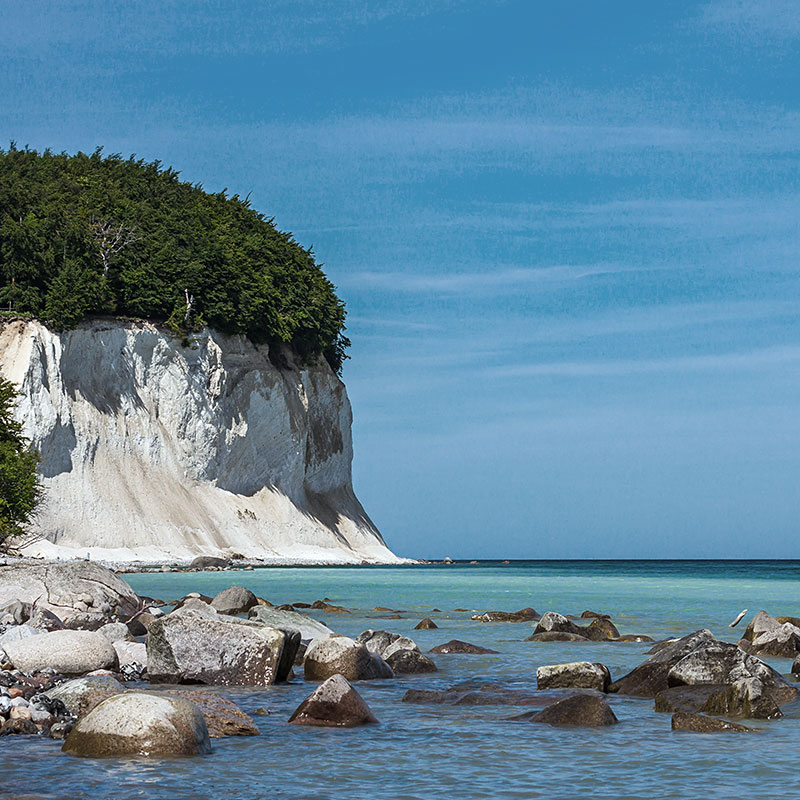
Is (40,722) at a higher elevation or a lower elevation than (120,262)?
lower

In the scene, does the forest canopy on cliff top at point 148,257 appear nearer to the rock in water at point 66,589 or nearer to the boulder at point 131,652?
the rock in water at point 66,589

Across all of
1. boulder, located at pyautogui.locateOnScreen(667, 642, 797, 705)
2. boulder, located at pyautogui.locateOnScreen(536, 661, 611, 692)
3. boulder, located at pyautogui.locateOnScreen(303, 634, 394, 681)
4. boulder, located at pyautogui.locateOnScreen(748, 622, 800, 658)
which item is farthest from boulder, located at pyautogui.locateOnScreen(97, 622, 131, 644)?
boulder, located at pyautogui.locateOnScreen(748, 622, 800, 658)

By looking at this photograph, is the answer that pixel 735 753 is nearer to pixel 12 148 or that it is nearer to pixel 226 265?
pixel 226 265

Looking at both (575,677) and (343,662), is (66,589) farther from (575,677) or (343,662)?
(575,677)

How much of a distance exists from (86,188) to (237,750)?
287 feet

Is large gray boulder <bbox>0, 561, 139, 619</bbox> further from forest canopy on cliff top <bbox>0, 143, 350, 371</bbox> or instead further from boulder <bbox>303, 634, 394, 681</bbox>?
forest canopy on cliff top <bbox>0, 143, 350, 371</bbox>

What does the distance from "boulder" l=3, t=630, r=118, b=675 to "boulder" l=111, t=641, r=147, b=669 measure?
0.37m

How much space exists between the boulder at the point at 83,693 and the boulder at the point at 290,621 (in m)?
6.57

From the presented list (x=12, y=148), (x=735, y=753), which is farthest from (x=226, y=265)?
(x=735, y=753)

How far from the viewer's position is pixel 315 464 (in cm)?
10012

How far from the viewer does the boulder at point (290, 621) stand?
20406 millimetres

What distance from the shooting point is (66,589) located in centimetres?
2381

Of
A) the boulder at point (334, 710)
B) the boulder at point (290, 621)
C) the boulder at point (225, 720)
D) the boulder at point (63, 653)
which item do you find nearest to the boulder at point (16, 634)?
the boulder at point (63, 653)

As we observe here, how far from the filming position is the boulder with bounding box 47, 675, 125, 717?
13078 millimetres
